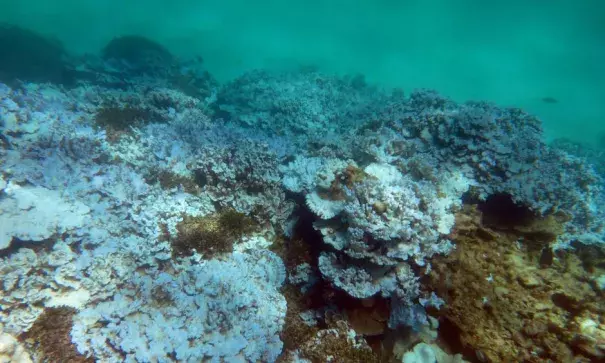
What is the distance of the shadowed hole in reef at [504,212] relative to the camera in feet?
17.7

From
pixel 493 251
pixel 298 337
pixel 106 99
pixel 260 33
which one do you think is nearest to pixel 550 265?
pixel 493 251

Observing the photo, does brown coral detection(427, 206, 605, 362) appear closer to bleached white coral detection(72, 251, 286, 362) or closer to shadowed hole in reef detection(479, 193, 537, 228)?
shadowed hole in reef detection(479, 193, 537, 228)

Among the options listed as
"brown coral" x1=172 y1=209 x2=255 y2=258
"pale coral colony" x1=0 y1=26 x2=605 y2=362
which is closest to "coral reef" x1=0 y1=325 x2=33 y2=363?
"pale coral colony" x1=0 y1=26 x2=605 y2=362

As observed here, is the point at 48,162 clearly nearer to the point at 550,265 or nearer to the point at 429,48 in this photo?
the point at 550,265

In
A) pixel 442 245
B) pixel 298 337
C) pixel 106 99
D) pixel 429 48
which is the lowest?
pixel 298 337

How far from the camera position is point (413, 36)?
218 ft

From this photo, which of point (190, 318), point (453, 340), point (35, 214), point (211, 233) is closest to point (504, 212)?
point (453, 340)

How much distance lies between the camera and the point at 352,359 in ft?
13.1

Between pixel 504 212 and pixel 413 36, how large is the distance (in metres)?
72.4

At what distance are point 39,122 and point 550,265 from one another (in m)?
10.1

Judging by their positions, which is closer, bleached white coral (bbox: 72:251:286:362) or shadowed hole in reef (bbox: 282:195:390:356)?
bleached white coral (bbox: 72:251:286:362)

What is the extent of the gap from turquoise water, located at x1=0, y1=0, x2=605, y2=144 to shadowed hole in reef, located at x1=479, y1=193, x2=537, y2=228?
35442mm

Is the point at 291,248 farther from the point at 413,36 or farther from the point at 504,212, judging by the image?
the point at 413,36

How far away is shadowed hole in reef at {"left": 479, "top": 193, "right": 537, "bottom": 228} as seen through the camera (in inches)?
213
